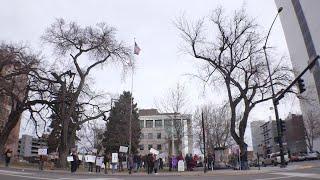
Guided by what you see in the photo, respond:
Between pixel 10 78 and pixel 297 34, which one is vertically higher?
pixel 297 34

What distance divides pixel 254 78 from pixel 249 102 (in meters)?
2.74

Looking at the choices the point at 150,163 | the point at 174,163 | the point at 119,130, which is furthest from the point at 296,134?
the point at 150,163

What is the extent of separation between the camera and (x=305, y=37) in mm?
99125

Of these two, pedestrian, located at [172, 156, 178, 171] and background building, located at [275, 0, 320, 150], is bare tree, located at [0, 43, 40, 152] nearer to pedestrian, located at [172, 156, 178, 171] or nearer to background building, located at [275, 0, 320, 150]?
pedestrian, located at [172, 156, 178, 171]

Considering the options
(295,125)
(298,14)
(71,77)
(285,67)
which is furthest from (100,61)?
(295,125)

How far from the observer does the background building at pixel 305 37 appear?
296 feet

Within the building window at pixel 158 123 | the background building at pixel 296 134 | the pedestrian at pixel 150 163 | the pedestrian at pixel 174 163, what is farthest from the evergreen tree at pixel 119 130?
the building window at pixel 158 123

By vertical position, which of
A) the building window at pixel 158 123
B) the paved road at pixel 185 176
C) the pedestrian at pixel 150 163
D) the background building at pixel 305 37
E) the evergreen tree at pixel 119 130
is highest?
the background building at pixel 305 37

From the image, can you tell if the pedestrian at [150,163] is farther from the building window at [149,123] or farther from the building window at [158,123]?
the building window at [149,123]

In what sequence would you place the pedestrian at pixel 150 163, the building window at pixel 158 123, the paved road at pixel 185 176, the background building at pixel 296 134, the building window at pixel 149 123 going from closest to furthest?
the paved road at pixel 185 176 < the pedestrian at pixel 150 163 < the background building at pixel 296 134 < the building window at pixel 158 123 < the building window at pixel 149 123

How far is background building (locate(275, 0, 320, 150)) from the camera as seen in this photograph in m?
90.2

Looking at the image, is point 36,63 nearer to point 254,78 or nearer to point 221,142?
point 254,78

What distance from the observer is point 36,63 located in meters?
40.4

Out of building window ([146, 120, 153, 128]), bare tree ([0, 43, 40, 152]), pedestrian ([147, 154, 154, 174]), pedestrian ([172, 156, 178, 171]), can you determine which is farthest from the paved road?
building window ([146, 120, 153, 128])
